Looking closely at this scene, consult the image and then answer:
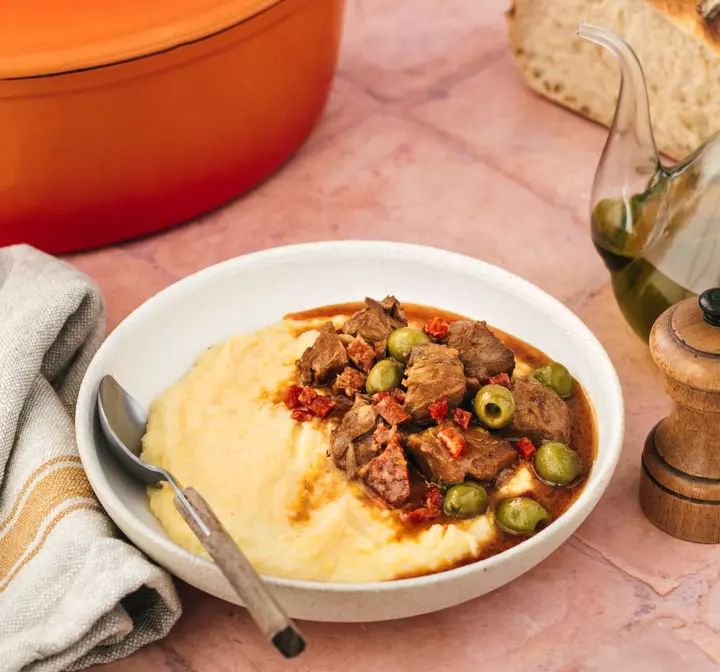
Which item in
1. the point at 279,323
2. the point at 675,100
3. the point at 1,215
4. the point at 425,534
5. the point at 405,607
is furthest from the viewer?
the point at 675,100

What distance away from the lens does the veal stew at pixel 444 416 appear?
1.70 m

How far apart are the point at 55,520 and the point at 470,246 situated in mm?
1251

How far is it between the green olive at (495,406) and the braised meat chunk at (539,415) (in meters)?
0.02

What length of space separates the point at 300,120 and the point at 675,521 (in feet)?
4.51

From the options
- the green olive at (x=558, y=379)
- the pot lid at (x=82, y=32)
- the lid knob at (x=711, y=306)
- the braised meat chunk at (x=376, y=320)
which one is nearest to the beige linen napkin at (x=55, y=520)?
the pot lid at (x=82, y=32)

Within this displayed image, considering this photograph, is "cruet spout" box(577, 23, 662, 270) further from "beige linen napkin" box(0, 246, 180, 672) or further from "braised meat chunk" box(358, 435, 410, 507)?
"beige linen napkin" box(0, 246, 180, 672)

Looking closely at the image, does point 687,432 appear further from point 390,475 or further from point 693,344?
point 390,475

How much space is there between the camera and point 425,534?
165 cm

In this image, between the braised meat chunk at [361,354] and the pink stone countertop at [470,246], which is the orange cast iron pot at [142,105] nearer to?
the pink stone countertop at [470,246]

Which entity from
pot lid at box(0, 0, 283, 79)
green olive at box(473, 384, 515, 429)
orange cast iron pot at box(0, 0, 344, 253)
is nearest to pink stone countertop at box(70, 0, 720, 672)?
orange cast iron pot at box(0, 0, 344, 253)

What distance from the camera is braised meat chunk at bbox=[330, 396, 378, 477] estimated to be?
175 centimetres

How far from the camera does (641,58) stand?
262cm

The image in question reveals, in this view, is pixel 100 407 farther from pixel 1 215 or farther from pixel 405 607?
pixel 1 215

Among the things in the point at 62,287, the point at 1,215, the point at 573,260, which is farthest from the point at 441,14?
the point at 62,287
